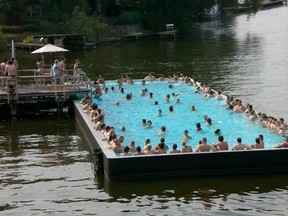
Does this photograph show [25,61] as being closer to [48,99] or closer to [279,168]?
[48,99]

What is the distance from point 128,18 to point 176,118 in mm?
54061

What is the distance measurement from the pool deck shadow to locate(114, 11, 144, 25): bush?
63.0 meters

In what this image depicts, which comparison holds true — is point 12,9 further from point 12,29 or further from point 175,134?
point 175,134

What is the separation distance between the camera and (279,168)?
27297 mm

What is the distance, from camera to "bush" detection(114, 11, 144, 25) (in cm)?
8925

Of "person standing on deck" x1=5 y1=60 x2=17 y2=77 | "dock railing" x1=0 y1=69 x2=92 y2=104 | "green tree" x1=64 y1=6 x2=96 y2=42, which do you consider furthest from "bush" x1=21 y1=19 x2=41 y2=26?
"person standing on deck" x1=5 y1=60 x2=17 y2=77

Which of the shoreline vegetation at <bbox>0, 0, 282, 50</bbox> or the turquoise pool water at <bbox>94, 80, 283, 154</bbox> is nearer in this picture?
the turquoise pool water at <bbox>94, 80, 283, 154</bbox>

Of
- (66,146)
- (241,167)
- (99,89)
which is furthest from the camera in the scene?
(99,89)

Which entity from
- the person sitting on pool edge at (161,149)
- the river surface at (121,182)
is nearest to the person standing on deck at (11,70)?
the river surface at (121,182)

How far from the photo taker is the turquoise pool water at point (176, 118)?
106 ft

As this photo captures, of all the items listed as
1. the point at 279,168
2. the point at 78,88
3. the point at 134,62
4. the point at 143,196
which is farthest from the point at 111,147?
the point at 134,62

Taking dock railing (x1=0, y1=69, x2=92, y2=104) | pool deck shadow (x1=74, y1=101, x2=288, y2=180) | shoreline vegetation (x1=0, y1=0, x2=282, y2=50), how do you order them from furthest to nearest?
1. shoreline vegetation (x1=0, y1=0, x2=282, y2=50)
2. dock railing (x1=0, y1=69, x2=92, y2=104)
3. pool deck shadow (x1=74, y1=101, x2=288, y2=180)

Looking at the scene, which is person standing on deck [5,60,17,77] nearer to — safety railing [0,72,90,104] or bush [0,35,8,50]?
safety railing [0,72,90,104]

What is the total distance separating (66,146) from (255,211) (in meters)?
12.7
